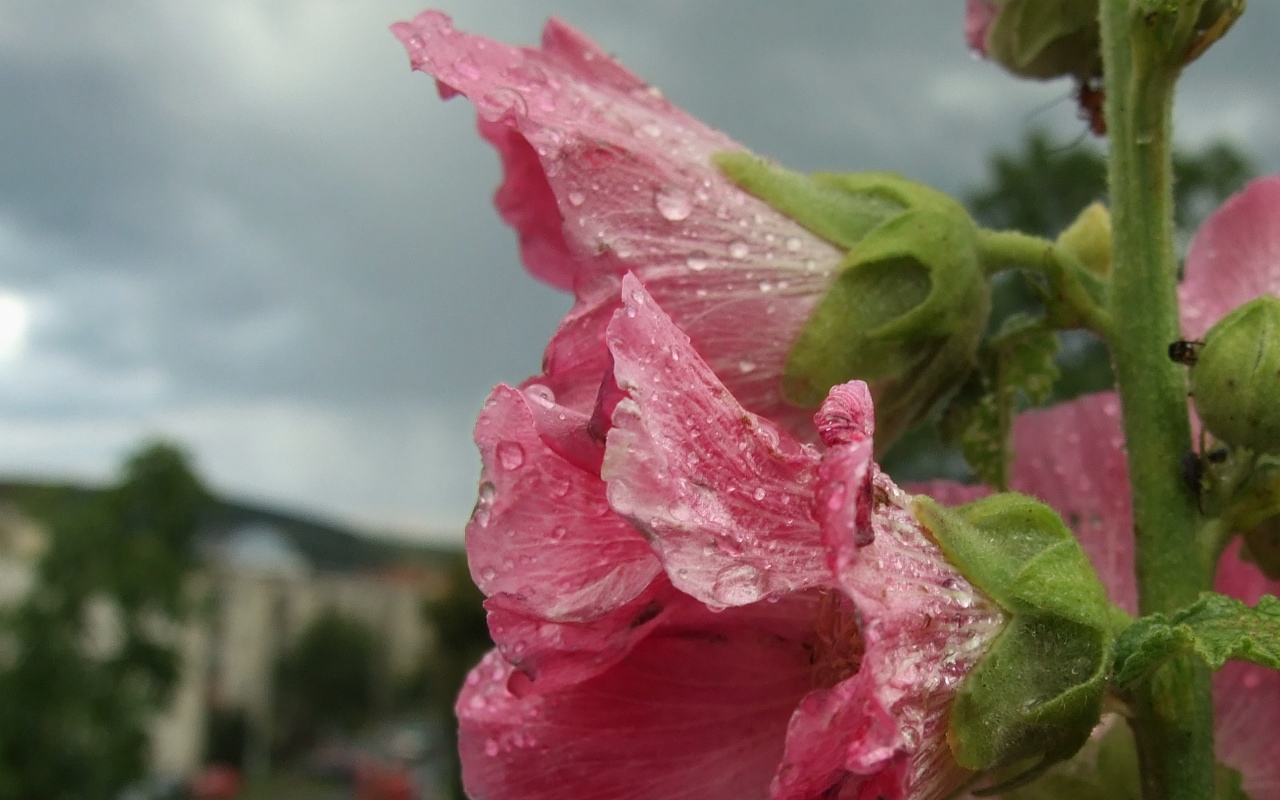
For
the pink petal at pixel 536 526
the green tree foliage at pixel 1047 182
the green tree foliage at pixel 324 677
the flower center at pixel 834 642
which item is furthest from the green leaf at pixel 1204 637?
the green tree foliage at pixel 324 677

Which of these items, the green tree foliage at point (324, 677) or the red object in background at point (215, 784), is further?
the green tree foliage at point (324, 677)

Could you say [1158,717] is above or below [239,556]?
below

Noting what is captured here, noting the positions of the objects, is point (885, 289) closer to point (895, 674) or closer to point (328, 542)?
point (895, 674)

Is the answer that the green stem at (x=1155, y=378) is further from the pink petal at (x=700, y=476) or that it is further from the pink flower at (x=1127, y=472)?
the pink petal at (x=700, y=476)

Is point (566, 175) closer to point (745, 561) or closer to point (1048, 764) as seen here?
point (745, 561)

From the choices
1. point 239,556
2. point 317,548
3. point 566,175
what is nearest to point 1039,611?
point 566,175

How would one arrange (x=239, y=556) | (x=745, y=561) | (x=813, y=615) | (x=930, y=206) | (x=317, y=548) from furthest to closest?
(x=317, y=548) < (x=239, y=556) < (x=930, y=206) < (x=813, y=615) < (x=745, y=561)
